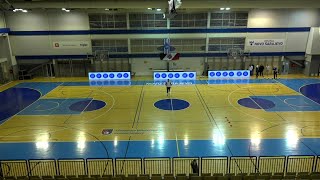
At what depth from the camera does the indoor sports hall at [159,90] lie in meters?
13.7

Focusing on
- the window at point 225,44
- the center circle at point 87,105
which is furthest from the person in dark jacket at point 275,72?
the center circle at point 87,105

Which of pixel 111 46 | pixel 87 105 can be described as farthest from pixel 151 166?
pixel 111 46

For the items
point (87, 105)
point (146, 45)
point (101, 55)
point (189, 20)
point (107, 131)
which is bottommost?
point (107, 131)

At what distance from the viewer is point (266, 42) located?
1410 inches

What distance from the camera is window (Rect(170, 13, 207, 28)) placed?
34.9 m

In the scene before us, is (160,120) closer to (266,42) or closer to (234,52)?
(234,52)

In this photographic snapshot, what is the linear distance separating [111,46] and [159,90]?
1177cm

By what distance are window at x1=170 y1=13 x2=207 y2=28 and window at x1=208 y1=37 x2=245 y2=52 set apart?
2788mm

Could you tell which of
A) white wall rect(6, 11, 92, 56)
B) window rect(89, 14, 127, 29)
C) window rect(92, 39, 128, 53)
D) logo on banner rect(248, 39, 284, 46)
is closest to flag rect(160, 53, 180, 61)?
window rect(92, 39, 128, 53)

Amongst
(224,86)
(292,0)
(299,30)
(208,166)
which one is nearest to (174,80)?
(224,86)

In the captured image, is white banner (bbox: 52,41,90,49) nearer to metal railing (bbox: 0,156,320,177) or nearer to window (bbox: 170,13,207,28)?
window (bbox: 170,13,207,28)

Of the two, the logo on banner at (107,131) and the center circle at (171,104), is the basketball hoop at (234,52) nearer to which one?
the center circle at (171,104)

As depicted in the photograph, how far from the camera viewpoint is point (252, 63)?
121 feet

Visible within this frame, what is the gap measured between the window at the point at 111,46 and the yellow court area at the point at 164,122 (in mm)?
11091
